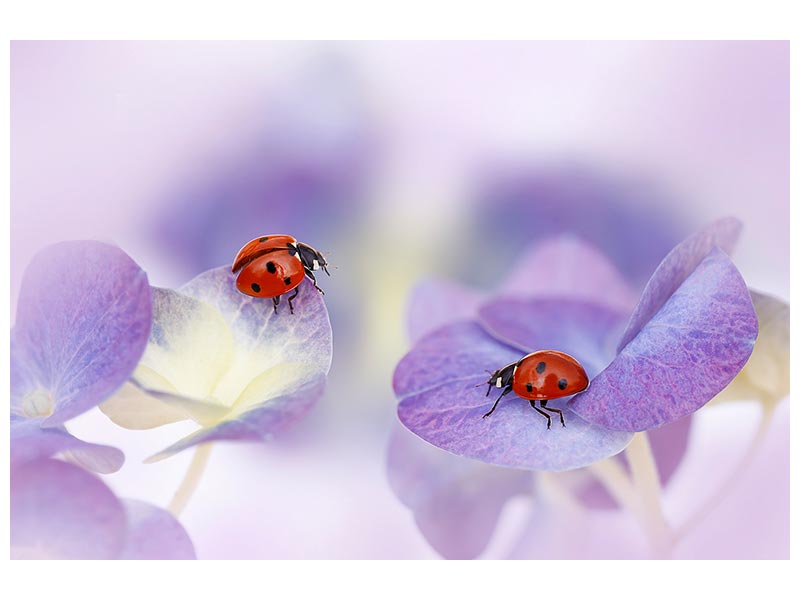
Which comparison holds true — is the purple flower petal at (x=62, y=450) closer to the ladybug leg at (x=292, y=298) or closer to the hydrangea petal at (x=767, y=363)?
the ladybug leg at (x=292, y=298)

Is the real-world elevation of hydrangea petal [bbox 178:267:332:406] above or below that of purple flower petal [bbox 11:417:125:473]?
above

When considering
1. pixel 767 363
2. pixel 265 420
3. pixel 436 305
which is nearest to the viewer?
pixel 265 420

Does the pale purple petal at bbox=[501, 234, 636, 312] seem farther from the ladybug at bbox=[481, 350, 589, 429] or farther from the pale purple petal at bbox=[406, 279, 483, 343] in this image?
the ladybug at bbox=[481, 350, 589, 429]

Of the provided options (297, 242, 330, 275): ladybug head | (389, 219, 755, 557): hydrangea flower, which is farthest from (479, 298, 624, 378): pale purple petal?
(297, 242, 330, 275): ladybug head

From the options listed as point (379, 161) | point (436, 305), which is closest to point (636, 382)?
point (436, 305)

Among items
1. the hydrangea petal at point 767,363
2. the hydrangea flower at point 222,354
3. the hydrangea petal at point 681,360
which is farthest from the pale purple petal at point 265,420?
the hydrangea petal at point 767,363

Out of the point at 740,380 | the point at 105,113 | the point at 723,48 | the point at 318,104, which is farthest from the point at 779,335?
the point at 105,113

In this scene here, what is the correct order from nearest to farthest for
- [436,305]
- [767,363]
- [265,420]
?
[265,420]
[767,363]
[436,305]

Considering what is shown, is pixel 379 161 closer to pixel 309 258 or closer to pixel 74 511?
pixel 309 258
